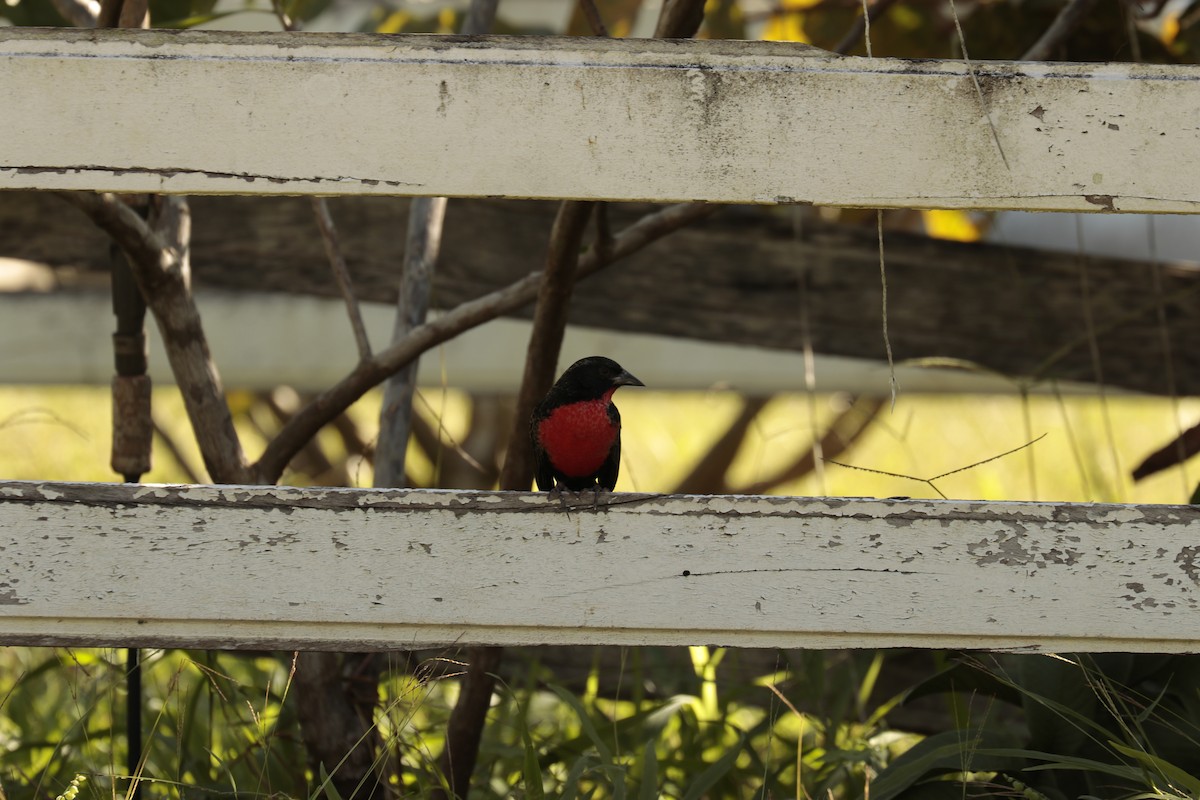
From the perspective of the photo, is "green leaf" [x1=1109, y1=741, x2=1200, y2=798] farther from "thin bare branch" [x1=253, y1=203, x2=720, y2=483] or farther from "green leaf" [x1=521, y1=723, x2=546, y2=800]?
"thin bare branch" [x1=253, y1=203, x2=720, y2=483]

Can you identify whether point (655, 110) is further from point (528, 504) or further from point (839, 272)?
point (839, 272)

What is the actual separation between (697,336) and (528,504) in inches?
64.4

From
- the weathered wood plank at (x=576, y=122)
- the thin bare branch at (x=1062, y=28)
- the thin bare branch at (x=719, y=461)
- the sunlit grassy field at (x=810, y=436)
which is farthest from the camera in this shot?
the sunlit grassy field at (x=810, y=436)

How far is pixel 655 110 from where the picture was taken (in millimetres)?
1526

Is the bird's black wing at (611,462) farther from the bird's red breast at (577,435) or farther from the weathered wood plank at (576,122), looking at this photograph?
the weathered wood plank at (576,122)

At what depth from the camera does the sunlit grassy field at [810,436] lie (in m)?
6.06

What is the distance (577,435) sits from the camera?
242 centimetres

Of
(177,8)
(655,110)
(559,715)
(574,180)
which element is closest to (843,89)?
(655,110)

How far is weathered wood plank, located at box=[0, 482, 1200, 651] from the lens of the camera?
5.23ft

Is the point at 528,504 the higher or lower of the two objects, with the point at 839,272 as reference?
lower

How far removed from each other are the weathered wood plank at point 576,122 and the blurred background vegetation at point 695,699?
371 millimetres

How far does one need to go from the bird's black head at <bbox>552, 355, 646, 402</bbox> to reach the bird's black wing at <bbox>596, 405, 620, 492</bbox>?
5 centimetres

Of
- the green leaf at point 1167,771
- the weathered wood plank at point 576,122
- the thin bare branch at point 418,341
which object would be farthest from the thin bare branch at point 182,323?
the green leaf at point 1167,771

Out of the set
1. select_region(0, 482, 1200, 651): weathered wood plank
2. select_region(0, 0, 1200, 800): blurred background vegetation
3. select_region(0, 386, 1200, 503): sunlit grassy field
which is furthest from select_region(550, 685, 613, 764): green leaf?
select_region(0, 386, 1200, 503): sunlit grassy field
